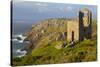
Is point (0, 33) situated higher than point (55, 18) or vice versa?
point (55, 18)

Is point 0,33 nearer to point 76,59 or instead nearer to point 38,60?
point 38,60

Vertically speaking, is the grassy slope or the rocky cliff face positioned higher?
the rocky cliff face

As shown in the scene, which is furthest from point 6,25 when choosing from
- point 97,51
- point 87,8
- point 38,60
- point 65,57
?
point 97,51

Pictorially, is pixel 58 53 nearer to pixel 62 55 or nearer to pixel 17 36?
pixel 62 55

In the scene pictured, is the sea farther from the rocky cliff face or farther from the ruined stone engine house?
the ruined stone engine house

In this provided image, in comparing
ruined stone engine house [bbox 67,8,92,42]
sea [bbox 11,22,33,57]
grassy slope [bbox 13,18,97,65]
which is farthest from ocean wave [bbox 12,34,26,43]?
ruined stone engine house [bbox 67,8,92,42]

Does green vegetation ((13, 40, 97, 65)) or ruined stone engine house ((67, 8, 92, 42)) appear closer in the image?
green vegetation ((13, 40, 97, 65))
